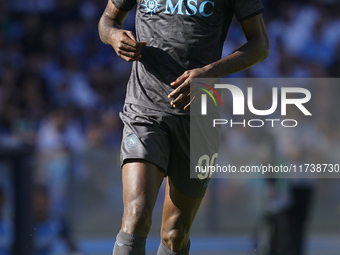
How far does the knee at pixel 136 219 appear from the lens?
2828 mm

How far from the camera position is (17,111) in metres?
8.65

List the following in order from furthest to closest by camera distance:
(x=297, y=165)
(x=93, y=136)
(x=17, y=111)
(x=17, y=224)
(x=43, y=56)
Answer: (x=43, y=56), (x=17, y=111), (x=93, y=136), (x=297, y=165), (x=17, y=224)

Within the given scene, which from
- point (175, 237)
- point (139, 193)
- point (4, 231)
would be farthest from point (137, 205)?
point (4, 231)

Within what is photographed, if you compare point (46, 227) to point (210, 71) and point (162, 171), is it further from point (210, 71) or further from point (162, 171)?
point (210, 71)

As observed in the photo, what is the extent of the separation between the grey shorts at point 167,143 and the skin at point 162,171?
6cm

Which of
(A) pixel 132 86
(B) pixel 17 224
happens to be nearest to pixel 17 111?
(B) pixel 17 224

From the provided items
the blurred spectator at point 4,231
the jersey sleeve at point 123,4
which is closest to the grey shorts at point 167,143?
the jersey sleeve at point 123,4

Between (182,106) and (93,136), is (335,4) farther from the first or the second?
(182,106)

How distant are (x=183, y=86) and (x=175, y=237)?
1.08m

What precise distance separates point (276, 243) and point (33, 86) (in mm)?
5127

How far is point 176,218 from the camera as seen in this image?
3.34 m

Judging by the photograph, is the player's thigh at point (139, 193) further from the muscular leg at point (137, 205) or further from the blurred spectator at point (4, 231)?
the blurred spectator at point (4, 231)

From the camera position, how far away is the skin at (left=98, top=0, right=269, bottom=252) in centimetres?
288

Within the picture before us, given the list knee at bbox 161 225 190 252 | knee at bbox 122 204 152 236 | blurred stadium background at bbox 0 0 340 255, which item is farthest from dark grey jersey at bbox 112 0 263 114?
blurred stadium background at bbox 0 0 340 255
